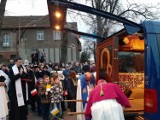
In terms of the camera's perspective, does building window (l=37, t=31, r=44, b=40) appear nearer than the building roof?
No

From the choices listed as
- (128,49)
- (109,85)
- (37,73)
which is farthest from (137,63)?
(37,73)

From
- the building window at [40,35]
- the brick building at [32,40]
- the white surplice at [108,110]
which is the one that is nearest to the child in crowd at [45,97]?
the white surplice at [108,110]

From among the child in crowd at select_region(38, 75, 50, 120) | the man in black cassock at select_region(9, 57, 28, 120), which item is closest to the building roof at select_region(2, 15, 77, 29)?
the child in crowd at select_region(38, 75, 50, 120)

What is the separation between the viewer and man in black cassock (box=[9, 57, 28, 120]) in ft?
31.8

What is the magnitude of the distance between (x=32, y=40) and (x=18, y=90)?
43040mm

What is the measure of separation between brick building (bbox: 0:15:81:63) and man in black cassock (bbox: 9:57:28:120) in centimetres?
4036

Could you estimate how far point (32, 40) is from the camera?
52500 millimetres

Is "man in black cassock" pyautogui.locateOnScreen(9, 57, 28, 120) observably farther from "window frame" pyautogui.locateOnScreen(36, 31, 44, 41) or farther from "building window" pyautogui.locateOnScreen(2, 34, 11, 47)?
"building window" pyautogui.locateOnScreen(2, 34, 11, 47)

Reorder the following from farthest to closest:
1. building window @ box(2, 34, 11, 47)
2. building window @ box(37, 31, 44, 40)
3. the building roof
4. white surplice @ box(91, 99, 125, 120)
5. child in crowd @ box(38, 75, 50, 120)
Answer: building window @ box(2, 34, 11, 47)
building window @ box(37, 31, 44, 40)
the building roof
child in crowd @ box(38, 75, 50, 120)
white surplice @ box(91, 99, 125, 120)

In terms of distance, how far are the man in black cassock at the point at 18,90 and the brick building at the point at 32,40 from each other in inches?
1589

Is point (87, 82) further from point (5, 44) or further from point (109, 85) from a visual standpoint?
point (5, 44)

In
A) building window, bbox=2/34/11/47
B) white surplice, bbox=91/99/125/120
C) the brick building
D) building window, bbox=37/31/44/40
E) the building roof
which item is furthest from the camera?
building window, bbox=2/34/11/47

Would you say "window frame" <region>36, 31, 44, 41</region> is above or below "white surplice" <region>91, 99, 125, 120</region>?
above

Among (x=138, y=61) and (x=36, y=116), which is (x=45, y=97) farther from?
(x=138, y=61)
